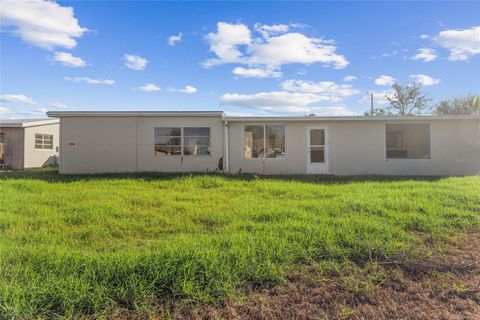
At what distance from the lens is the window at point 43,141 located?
1850cm

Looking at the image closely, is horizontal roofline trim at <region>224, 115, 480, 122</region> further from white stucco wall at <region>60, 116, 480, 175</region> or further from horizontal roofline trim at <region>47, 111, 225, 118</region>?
horizontal roofline trim at <region>47, 111, 225, 118</region>

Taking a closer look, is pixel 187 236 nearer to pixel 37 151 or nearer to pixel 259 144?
pixel 259 144

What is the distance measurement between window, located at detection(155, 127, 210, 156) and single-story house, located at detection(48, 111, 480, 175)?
4 centimetres

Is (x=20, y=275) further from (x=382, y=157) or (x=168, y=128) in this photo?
(x=382, y=157)

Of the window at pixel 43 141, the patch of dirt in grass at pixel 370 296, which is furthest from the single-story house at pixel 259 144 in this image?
the patch of dirt in grass at pixel 370 296

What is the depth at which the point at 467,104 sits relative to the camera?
35.9 meters

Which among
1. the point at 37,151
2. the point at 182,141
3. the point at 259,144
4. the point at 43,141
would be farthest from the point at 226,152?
the point at 43,141

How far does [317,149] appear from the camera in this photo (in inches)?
540

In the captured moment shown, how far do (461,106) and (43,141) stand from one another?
3913cm

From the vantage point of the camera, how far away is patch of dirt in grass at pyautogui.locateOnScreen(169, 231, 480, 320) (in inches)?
121

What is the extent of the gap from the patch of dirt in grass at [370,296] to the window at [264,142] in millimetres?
9826

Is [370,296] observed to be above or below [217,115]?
below

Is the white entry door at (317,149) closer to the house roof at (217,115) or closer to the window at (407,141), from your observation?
the house roof at (217,115)

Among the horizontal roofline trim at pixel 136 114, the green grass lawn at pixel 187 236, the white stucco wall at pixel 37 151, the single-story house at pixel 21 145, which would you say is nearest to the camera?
the green grass lawn at pixel 187 236
